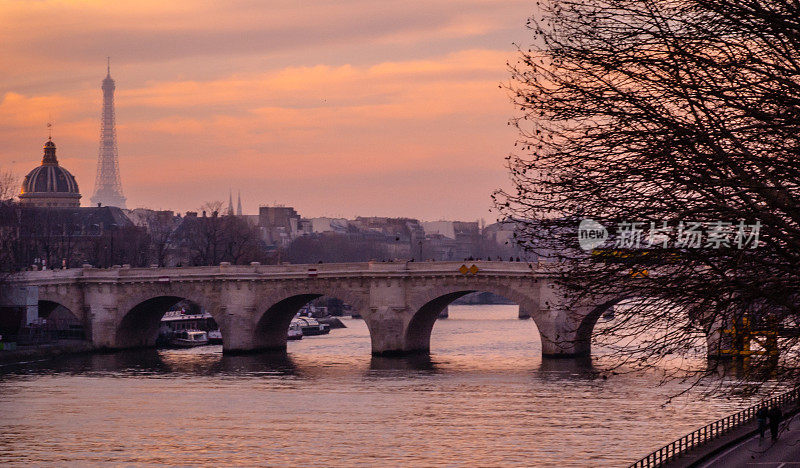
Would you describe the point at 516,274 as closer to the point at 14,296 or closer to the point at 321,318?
the point at 14,296

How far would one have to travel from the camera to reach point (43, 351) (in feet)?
255

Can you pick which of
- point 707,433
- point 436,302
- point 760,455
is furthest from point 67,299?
point 760,455

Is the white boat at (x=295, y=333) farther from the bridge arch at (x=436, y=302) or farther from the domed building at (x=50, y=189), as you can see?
the domed building at (x=50, y=189)

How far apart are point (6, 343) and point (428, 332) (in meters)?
26.1

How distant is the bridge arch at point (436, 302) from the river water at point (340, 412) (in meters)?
1.72

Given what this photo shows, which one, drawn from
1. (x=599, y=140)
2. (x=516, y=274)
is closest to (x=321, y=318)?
(x=516, y=274)

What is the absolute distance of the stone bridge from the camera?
7231 cm

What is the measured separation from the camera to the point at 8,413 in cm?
5188

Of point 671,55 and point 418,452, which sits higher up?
point 671,55

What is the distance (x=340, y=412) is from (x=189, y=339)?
140 ft

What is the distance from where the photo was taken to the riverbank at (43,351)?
74.6 metres

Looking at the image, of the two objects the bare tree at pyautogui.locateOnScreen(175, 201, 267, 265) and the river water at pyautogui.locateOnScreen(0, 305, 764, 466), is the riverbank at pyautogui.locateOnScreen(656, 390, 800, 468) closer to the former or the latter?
the river water at pyautogui.locateOnScreen(0, 305, 764, 466)

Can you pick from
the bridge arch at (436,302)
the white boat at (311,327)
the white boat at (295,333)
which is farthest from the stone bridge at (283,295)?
the white boat at (311,327)

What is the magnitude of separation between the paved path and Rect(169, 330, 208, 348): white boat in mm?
56711
